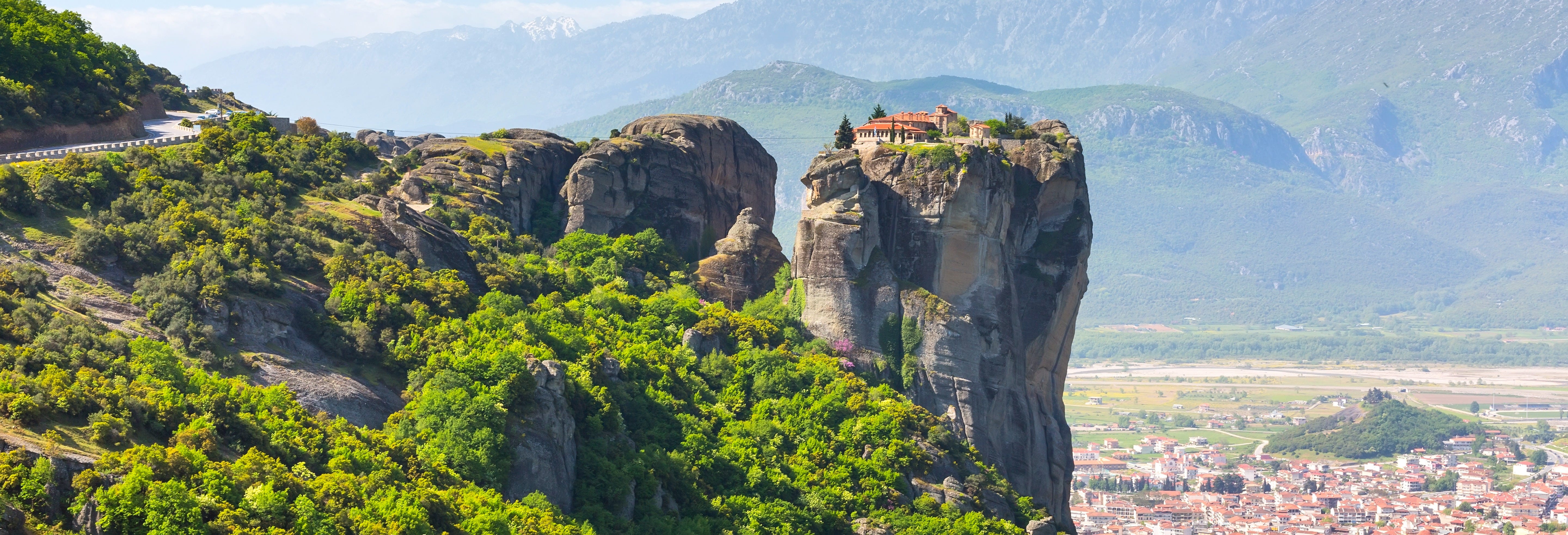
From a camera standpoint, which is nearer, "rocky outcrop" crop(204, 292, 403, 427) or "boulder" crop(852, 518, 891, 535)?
"rocky outcrop" crop(204, 292, 403, 427)

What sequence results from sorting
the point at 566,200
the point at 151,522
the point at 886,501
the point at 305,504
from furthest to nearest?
the point at 566,200, the point at 886,501, the point at 305,504, the point at 151,522

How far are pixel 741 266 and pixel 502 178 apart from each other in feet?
49.7

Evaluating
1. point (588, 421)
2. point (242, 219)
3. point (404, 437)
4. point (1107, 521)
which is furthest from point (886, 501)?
point (1107, 521)

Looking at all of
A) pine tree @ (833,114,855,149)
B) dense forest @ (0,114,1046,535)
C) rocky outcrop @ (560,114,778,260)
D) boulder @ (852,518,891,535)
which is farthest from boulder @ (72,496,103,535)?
pine tree @ (833,114,855,149)

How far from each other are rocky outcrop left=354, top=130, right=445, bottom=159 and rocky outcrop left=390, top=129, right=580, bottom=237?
8.46ft

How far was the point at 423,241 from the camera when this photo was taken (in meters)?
78.1

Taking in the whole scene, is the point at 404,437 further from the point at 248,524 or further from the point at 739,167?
the point at 739,167

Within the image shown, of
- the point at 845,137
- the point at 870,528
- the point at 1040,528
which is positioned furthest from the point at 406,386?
the point at 845,137

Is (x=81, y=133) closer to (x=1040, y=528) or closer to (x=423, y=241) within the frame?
(x=423, y=241)

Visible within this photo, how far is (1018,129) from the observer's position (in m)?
98.2

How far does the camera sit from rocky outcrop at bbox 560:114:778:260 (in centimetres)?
9681

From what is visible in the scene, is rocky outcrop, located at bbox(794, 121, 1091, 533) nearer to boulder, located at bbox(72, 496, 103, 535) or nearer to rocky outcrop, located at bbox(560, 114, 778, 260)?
rocky outcrop, located at bbox(560, 114, 778, 260)

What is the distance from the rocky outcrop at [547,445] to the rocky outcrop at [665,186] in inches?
1257

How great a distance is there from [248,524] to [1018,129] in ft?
198
